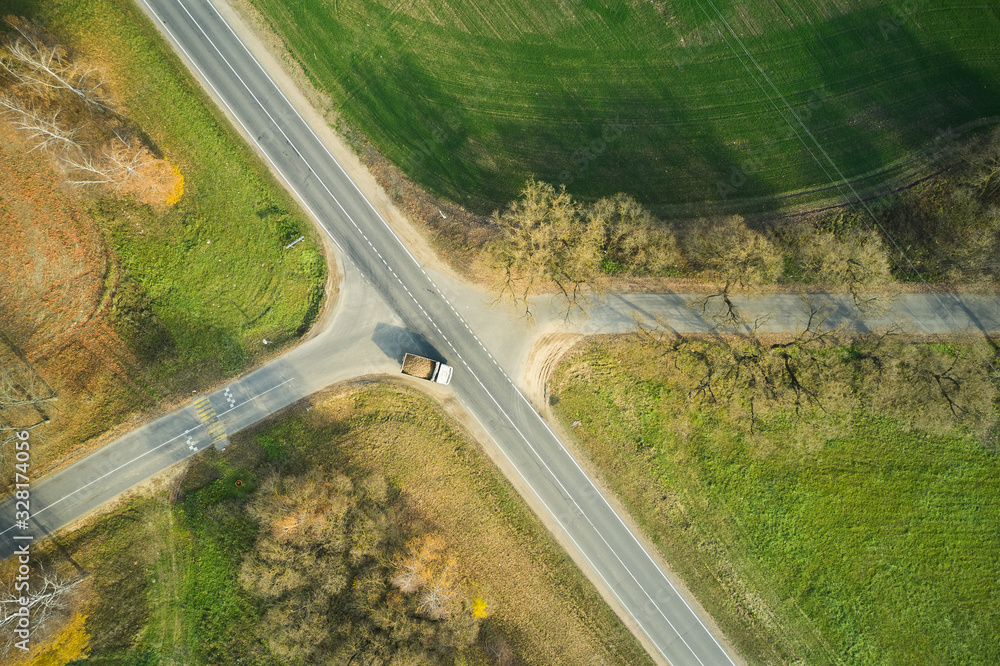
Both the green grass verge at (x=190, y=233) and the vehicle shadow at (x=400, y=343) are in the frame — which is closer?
the green grass verge at (x=190, y=233)

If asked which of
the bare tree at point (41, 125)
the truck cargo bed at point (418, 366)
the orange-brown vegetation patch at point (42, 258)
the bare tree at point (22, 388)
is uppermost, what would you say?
the bare tree at point (41, 125)

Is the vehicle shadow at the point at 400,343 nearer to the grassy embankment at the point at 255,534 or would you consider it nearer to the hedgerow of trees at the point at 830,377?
the grassy embankment at the point at 255,534

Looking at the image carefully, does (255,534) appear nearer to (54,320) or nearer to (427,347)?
(427,347)

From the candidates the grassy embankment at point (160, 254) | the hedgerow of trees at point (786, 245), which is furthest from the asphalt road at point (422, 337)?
the hedgerow of trees at point (786, 245)

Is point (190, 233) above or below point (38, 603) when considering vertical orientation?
above

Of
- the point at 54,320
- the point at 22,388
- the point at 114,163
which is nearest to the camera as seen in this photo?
the point at 22,388

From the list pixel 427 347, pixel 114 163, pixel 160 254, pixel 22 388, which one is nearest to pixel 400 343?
pixel 427 347

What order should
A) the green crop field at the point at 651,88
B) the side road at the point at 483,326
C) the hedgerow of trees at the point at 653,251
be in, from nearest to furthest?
the hedgerow of trees at the point at 653,251 → the side road at the point at 483,326 → the green crop field at the point at 651,88
